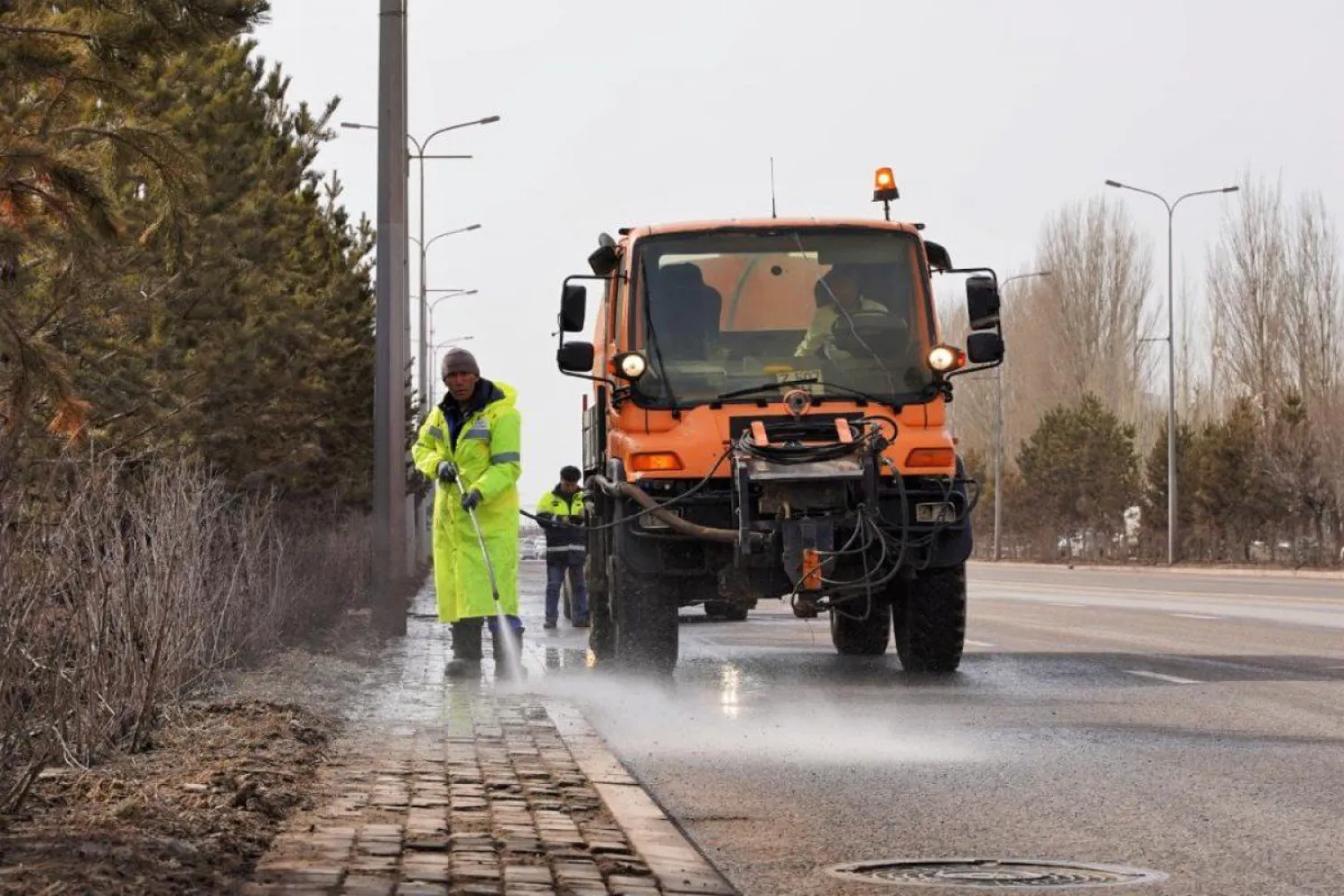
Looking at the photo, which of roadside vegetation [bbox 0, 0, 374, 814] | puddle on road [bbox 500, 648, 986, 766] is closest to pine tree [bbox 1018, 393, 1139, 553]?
roadside vegetation [bbox 0, 0, 374, 814]

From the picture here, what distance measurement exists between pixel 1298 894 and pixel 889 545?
7.69 meters

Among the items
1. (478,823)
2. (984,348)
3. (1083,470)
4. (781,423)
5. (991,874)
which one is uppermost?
(1083,470)

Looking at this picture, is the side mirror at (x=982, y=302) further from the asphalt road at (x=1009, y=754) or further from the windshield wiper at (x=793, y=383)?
the asphalt road at (x=1009, y=754)

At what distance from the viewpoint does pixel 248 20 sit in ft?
31.6

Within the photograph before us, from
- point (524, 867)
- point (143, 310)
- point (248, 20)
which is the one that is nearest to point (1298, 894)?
point (524, 867)

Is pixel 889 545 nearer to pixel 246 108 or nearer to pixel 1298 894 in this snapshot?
pixel 1298 894

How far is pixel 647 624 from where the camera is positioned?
14898mm

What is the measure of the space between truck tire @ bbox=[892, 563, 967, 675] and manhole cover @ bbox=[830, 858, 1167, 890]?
7.67 m

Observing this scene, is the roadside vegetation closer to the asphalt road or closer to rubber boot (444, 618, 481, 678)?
rubber boot (444, 618, 481, 678)

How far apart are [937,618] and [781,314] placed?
2.19 meters

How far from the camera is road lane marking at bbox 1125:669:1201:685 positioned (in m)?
14.4

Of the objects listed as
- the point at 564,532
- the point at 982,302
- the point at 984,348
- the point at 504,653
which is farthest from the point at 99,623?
the point at 564,532

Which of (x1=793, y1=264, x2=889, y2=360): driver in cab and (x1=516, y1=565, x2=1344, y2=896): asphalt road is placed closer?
(x1=516, y1=565, x2=1344, y2=896): asphalt road

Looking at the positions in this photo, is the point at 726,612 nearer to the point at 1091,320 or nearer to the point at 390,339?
the point at 390,339
